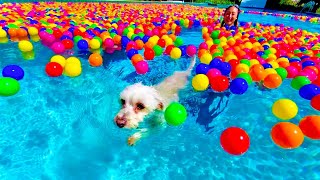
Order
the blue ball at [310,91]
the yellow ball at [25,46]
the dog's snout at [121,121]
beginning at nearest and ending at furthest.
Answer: the dog's snout at [121,121] < the blue ball at [310,91] < the yellow ball at [25,46]

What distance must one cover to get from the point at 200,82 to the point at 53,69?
2857mm

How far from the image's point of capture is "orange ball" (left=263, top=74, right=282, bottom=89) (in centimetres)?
482

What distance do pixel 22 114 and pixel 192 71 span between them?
10.8 feet

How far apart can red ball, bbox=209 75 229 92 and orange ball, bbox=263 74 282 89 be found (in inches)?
33.8

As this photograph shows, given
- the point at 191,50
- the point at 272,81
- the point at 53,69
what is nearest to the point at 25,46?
the point at 53,69

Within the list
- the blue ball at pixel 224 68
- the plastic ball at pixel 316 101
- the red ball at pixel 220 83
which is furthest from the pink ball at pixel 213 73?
the plastic ball at pixel 316 101

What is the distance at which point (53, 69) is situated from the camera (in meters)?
5.11

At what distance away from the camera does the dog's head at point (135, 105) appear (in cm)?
350

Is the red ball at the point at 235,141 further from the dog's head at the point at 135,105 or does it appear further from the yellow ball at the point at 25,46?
the yellow ball at the point at 25,46

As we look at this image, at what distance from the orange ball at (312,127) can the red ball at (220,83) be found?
1.48 m

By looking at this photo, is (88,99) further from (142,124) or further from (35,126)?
(142,124)

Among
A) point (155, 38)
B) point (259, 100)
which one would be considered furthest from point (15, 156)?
point (155, 38)

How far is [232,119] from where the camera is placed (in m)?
4.47

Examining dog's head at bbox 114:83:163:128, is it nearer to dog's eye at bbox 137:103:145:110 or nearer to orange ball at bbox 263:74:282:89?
dog's eye at bbox 137:103:145:110
